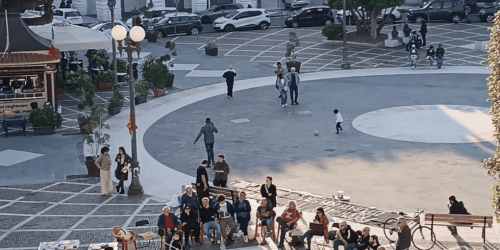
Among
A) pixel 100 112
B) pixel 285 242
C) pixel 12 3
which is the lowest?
pixel 285 242

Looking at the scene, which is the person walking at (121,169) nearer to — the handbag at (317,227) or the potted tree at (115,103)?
the handbag at (317,227)

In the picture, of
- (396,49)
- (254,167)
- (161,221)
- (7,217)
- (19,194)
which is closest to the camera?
(161,221)

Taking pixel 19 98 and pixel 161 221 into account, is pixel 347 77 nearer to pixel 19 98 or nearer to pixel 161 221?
pixel 19 98

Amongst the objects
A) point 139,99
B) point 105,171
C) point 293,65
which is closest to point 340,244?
point 105,171

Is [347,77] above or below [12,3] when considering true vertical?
below

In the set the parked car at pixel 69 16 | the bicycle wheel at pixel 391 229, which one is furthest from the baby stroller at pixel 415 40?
the parked car at pixel 69 16

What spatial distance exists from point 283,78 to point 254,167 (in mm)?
9368

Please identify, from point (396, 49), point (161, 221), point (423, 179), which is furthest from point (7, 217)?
point (396, 49)

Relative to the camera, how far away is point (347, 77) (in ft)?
134

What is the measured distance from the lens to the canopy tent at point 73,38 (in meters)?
36.8

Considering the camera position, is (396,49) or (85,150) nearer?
(85,150)

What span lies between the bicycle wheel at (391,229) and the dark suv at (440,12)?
37953 millimetres

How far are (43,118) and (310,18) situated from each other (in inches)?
1148

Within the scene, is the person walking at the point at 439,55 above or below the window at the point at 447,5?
below
